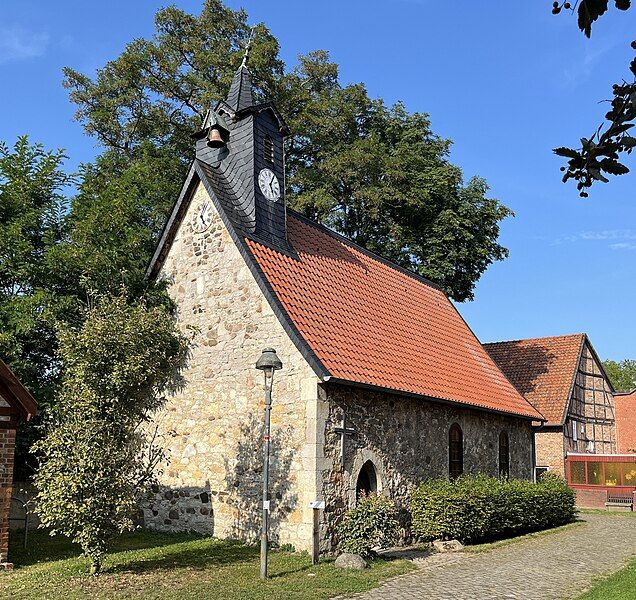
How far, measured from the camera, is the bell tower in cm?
1532

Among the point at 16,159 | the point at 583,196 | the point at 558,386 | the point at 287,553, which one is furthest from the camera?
the point at 558,386

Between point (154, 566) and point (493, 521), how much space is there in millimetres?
7983

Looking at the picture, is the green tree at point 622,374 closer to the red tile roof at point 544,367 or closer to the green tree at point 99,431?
the red tile roof at point 544,367

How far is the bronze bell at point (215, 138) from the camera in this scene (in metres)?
16.2

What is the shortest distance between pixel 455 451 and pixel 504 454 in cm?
360

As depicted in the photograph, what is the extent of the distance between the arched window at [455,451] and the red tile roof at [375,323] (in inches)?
33.3

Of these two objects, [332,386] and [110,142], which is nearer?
[332,386]

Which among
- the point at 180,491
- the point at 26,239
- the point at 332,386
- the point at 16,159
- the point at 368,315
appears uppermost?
the point at 16,159

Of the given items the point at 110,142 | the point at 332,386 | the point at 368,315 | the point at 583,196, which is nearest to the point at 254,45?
the point at 110,142

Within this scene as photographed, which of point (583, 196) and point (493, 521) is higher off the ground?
point (583, 196)

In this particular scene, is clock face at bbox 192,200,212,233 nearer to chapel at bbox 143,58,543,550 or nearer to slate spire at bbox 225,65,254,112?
chapel at bbox 143,58,543,550

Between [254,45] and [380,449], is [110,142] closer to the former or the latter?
[254,45]

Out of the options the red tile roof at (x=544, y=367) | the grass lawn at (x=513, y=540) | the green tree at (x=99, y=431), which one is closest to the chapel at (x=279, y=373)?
the grass lawn at (x=513, y=540)

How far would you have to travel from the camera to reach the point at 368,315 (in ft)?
54.9
